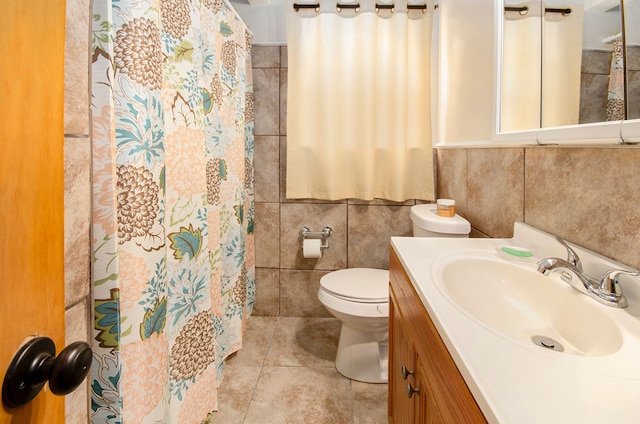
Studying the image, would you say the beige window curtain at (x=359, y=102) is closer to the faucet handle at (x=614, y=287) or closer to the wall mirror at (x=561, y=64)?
the wall mirror at (x=561, y=64)

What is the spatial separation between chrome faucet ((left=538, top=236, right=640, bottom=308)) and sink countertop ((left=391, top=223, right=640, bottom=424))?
0.02 meters

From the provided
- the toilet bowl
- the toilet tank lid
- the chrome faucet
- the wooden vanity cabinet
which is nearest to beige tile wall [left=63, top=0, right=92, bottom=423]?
the wooden vanity cabinet

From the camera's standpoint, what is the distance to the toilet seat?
5.64 ft

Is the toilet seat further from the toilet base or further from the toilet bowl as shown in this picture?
the toilet base

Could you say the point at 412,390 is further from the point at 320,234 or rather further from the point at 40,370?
the point at 320,234

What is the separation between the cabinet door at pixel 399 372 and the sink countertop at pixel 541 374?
326mm

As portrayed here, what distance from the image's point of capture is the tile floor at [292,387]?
1593mm

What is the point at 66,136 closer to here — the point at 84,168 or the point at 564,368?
the point at 84,168

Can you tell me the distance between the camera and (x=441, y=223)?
1.61 metres

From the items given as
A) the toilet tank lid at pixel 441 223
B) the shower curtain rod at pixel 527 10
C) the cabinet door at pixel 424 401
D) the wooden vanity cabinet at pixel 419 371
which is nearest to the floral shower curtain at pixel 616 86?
the shower curtain rod at pixel 527 10

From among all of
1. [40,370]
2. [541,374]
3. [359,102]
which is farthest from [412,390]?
[359,102]

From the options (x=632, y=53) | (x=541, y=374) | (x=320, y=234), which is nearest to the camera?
(x=541, y=374)

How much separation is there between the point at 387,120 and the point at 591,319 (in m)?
1.65

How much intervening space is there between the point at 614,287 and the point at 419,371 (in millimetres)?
460
